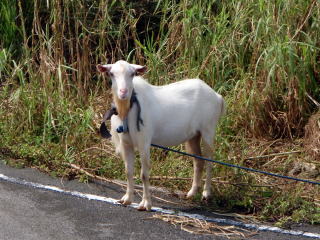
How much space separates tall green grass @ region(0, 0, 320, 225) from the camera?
8.56m

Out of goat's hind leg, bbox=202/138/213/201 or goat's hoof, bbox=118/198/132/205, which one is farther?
goat's hind leg, bbox=202/138/213/201

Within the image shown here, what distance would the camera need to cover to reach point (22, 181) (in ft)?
25.1

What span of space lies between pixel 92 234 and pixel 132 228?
373 mm

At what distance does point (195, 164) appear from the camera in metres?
7.40

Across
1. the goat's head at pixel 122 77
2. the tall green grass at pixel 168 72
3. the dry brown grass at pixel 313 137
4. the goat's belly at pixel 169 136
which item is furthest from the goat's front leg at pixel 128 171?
the dry brown grass at pixel 313 137

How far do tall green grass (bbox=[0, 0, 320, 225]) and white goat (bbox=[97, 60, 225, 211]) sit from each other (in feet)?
2.27

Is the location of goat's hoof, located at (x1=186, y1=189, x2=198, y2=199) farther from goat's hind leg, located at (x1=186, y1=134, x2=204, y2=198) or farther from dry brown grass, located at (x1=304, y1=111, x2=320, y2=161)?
dry brown grass, located at (x1=304, y1=111, x2=320, y2=161)

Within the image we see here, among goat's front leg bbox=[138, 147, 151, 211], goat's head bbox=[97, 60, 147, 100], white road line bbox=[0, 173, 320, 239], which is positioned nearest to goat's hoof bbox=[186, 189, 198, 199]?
Result: white road line bbox=[0, 173, 320, 239]

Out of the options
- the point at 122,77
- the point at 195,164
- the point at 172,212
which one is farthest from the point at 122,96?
the point at 195,164

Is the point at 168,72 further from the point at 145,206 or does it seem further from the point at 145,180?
the point at 145,206

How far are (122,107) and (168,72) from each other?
308cm

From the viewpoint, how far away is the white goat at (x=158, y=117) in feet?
21.2

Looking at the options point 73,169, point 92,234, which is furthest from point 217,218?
point 73,169

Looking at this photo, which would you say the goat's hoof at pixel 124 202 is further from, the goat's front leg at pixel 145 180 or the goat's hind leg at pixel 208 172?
the goat's hind leg at pixel 208 172
